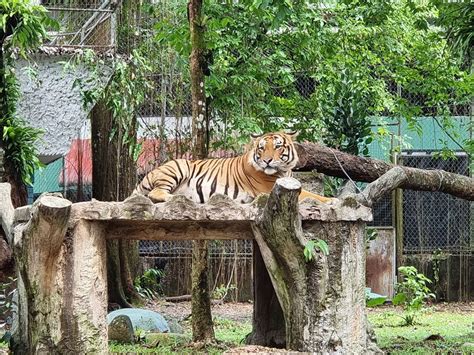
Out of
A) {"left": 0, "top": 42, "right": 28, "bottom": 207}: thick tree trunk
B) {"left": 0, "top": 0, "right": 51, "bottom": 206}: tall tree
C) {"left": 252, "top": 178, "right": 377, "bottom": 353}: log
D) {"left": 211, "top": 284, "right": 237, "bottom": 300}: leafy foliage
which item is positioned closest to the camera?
{"left": 252, "top": 178, "right": 377, "bottom": 353}: log

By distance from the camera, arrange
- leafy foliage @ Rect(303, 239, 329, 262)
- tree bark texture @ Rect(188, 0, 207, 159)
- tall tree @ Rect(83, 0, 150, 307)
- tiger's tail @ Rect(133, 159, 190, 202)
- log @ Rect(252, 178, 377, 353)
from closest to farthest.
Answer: leafy foliage @ Rect(303, 239, 329, 262) → log @ Rect(252, 178, 377, 353) → tiger's tail @ Rect(133, 159, 190, 202) → tree bark texture @ Rect(188, 0, 207, 159) → tall tree @ Rect(83, 0, 150, 307)

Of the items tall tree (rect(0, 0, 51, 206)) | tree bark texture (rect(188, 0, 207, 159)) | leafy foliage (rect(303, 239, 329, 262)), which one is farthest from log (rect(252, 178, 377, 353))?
tall tree (rect(0, 0, 51, 206))

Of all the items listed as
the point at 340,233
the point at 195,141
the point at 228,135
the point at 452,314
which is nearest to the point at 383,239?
the point at 452,314

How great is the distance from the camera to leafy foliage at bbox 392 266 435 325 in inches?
479

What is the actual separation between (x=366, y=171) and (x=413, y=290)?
15.1 feet

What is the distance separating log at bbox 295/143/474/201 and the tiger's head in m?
0.56

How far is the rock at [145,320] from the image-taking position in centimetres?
948

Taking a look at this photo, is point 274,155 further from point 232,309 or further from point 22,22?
point 232,309

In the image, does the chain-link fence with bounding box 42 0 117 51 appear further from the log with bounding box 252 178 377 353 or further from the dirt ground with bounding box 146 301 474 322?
the log with bounding box 252 178 377 353

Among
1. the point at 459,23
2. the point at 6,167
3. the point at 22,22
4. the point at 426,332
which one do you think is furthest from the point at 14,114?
the point at 426,332

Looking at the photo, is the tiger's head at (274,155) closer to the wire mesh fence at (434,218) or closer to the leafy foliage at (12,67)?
the leafy foliage at (12,67)

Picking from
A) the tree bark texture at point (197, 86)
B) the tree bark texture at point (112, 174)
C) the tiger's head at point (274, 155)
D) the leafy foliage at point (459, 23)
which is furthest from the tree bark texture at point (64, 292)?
the tree bark texture at point (112, 174)

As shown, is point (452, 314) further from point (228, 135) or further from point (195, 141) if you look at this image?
point (195, 141)

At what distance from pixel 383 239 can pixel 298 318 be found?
719cm
